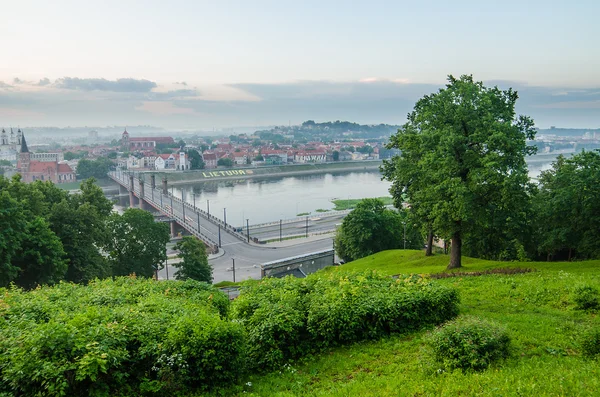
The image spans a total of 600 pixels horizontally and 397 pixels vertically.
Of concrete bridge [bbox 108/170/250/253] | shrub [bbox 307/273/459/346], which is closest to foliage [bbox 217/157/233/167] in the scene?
concrete bridge [bbox 108/170/250/253]

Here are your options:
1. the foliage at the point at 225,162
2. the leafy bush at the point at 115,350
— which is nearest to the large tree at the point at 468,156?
Answer: the leafy bush at the point at 115,350

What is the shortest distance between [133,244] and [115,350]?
23582 mm

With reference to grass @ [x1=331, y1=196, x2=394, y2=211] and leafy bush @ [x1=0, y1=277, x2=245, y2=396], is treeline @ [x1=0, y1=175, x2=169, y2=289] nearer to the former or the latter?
leafy bush @ [x1=0, y1=277, x2=245, y2=396]

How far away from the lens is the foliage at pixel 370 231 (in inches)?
1190

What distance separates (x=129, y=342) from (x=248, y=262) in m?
34.7

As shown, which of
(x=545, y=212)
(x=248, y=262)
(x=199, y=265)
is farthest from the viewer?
(x=248, y=262)

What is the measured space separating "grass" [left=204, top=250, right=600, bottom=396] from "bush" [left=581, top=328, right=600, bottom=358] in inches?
5.7

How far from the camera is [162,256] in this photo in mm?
28828

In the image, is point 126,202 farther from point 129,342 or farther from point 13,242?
point 129,342

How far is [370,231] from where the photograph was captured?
2995cm

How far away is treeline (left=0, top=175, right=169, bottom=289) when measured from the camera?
1734 centimetres

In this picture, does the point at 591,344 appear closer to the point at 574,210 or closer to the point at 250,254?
the point at 574,210

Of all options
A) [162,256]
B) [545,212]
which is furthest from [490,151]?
[162,256]

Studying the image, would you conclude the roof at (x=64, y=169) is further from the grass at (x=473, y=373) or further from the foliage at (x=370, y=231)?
the grass at (x=473, y=373)
